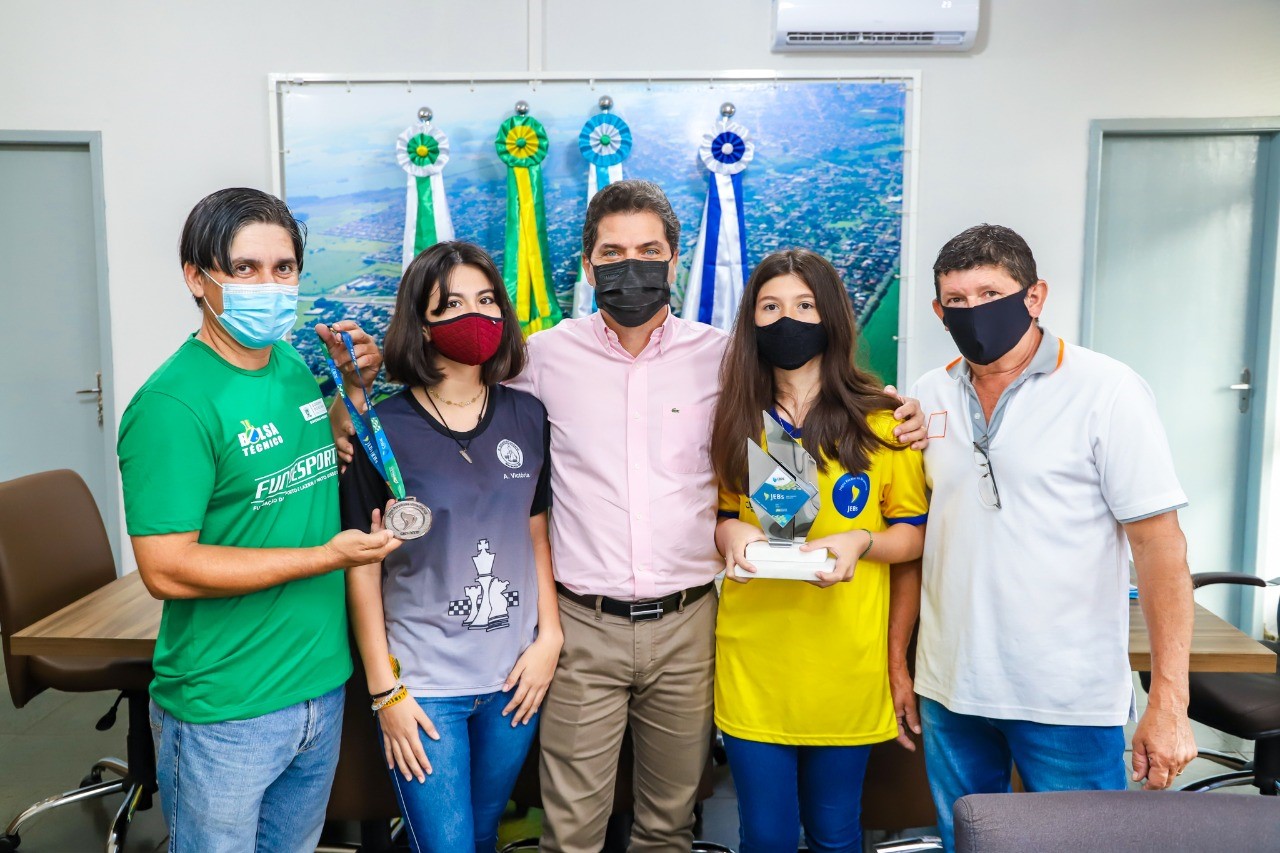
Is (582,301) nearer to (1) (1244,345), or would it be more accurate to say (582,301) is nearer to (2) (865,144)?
(2) (865,144)

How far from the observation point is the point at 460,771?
1.60 meters

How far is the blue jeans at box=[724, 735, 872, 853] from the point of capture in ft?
5.45

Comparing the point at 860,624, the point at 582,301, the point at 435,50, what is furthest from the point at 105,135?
the point at 860,624

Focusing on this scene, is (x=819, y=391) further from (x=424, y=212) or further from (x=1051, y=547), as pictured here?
(x=424, y=212)

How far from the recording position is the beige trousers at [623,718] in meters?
1.71

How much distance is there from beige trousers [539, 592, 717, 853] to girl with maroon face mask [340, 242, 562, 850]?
92mm

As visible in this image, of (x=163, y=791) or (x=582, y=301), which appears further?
(x=582, y=301)

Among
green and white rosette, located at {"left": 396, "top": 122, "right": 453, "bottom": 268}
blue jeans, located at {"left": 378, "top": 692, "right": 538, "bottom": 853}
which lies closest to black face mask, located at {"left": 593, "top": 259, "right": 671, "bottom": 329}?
blue jeans, located at {"left": 378, "top": 692, "right": 538, "bottom": 853}

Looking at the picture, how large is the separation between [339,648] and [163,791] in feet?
1.19

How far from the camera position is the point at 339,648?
157 cm

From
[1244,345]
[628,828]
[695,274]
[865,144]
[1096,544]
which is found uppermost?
[865,144]

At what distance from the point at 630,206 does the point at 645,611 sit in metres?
0.81

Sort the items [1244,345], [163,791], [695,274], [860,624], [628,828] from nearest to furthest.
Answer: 1. [163,791]
2. [860,624]
3. [628,828]
4. [695,274]
5. [1244,345]

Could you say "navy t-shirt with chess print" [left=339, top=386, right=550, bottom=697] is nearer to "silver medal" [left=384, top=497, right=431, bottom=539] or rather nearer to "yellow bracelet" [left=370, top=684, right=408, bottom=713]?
"yellow bracelet" [left=370, top=684, right=408, bottom=713]
